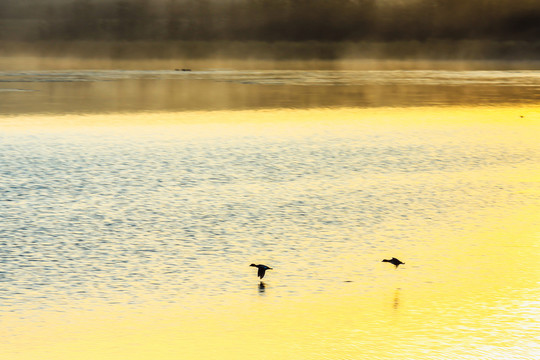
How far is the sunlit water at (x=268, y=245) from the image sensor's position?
9781 millimetres

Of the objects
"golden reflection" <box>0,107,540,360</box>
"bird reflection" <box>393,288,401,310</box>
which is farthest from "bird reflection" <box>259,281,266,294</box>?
"bird reflection" <box>393,288,401,310</box>

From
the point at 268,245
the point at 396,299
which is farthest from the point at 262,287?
the point at 268,245

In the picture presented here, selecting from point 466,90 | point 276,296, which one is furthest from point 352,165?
point 466,90

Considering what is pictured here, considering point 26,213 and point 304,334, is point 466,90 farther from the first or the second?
point 304,334

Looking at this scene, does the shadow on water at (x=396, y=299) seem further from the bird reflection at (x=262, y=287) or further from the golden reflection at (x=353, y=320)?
the bird reflection at (x=262, y=287)

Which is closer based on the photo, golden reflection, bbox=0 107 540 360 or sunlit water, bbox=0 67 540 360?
golden reflection, bbox=0 107 540 360

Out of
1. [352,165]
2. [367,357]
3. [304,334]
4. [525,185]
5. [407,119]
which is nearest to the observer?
[367,357]

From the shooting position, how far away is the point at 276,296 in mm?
11422

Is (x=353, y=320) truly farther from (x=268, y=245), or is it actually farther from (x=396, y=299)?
(x=268, y=245)

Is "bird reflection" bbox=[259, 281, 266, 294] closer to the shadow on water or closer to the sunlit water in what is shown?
the sunlit water

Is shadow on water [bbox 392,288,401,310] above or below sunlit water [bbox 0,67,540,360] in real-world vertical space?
above

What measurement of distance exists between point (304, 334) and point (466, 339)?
175 centimetres

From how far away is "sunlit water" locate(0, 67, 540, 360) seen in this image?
32.1 feet

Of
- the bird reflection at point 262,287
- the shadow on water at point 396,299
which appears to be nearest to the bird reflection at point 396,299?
the shadow on water at point 396,299
